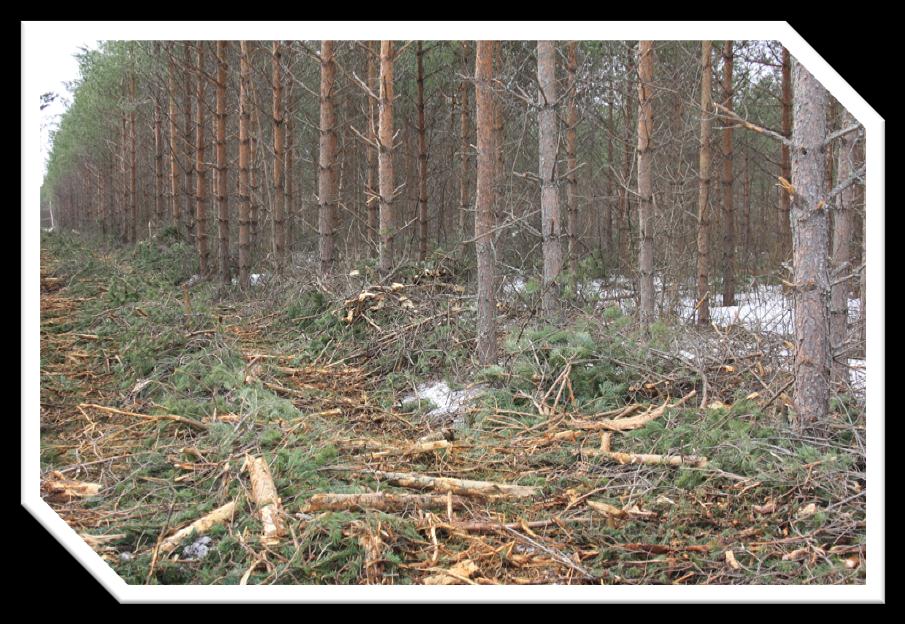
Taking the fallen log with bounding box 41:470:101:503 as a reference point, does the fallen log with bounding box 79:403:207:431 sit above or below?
above

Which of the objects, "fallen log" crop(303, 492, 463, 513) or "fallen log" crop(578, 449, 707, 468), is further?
"fallen log" crop(578, 449, 707, 468)

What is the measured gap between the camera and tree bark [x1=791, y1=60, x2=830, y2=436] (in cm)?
464

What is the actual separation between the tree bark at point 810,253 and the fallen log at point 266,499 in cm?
323

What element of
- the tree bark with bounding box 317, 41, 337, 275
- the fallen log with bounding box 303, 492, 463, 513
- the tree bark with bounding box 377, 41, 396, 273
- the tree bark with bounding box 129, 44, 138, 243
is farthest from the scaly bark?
the fallen log with bounding box 303, 492, 463, 513

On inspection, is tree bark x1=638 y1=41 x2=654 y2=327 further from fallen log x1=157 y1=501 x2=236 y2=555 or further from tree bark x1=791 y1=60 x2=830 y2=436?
fallen log x1=157 y1=501 x2=236 y2=555

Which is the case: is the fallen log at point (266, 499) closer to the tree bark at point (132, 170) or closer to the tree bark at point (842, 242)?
the tree bark at point (842, 242)

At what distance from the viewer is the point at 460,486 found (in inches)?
180

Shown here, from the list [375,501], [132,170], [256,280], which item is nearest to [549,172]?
[375,501]

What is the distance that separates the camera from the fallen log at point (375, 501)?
4.21 metres

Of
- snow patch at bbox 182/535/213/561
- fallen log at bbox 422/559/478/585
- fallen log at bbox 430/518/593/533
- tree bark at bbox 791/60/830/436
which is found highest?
tree bark at bbox 791/60/830/436

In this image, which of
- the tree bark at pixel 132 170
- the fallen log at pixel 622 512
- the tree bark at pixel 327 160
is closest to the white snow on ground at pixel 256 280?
the tree bark at pixel 327 160

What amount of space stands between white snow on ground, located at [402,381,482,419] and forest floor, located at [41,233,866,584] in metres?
0.02

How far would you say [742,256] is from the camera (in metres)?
16.4

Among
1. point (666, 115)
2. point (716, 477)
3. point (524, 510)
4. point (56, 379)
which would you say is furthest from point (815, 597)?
point (666, 115)
